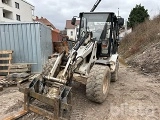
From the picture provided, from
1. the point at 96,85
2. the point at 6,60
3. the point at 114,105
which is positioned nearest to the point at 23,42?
the point at 6,60

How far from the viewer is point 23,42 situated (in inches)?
309

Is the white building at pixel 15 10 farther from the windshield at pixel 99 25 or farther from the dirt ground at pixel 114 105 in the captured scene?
the dirt ground at pixel 114 105

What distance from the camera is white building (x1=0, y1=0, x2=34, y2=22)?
Answer: 28022 mm

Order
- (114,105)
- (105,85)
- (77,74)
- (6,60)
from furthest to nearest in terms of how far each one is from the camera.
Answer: (6,60) < (105,85) < (114,105) < (77,74)

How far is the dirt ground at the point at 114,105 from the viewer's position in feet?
12.8

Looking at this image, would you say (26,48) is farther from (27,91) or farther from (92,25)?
(27,91)

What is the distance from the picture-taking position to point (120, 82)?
22.1 feet

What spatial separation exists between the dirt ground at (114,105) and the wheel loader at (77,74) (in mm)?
284

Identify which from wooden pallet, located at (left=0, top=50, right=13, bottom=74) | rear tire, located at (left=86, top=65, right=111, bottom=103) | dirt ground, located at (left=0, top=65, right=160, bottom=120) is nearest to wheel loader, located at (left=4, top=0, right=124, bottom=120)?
rear tire, located at (left=86, top=65, right=111, bottom=103)

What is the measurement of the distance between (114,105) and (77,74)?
1.24 metres

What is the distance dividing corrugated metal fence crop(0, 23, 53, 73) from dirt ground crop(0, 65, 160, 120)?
2143 millimetres

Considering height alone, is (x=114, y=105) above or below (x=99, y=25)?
below

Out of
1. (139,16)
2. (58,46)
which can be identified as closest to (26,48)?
(58,46)

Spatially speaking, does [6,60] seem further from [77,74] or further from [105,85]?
[105,85]
